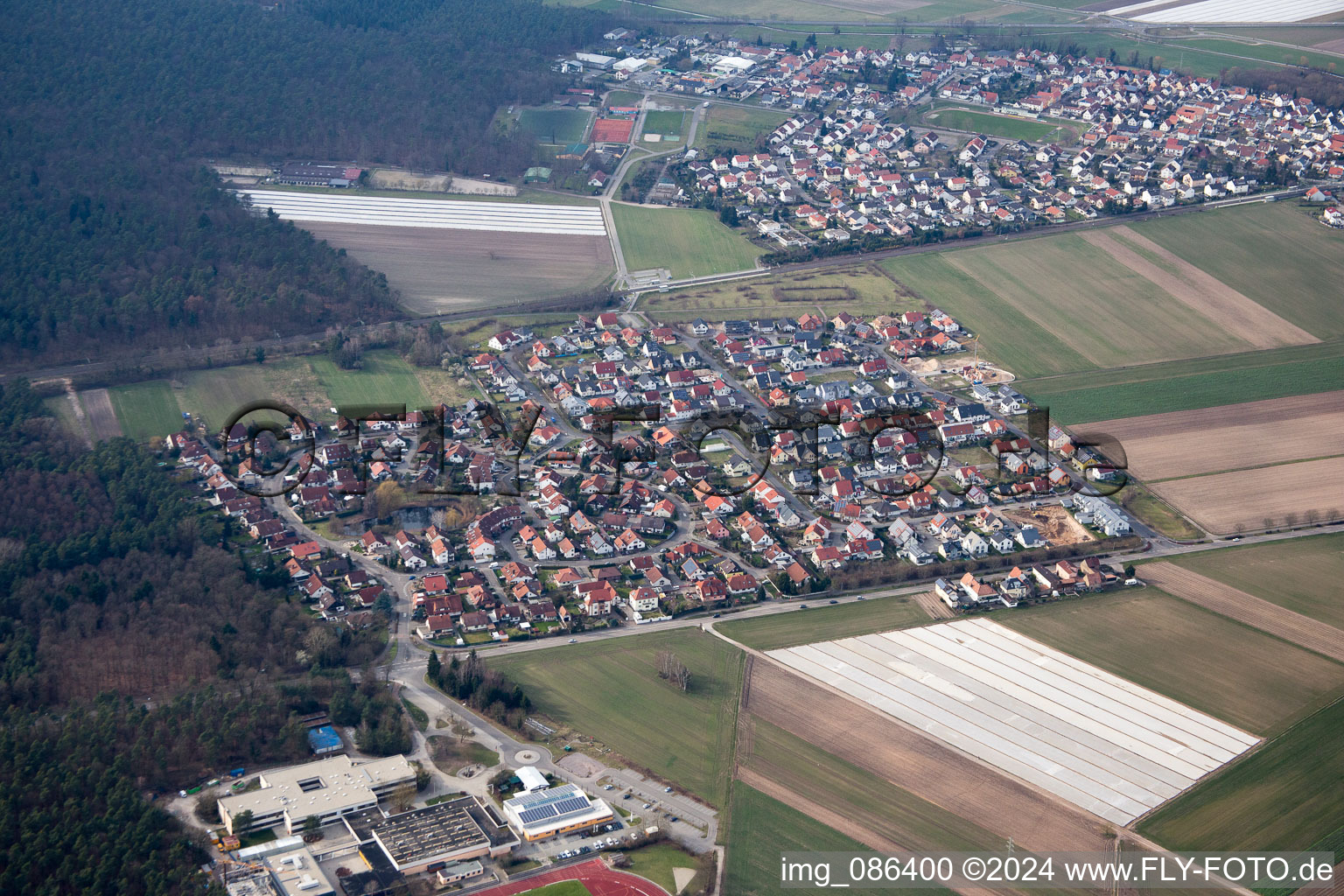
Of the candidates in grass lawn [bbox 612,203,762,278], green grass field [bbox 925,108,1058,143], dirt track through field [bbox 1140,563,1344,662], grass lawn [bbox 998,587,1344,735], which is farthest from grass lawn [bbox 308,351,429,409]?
green grass field [bbox 925,108,1058,143]

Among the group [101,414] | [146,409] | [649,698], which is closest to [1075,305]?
[649,698]

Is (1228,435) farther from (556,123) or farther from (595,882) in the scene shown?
(556,123)

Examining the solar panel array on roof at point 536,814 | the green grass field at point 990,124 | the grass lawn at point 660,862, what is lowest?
the grass lawn at point 660,862

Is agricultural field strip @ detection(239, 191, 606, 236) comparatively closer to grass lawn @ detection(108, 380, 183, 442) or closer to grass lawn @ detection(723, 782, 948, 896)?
grass lawn @ detection(108, 380, 183, 442)

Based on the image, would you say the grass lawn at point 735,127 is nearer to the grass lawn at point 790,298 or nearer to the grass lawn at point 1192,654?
the grass lawn at point 790,298

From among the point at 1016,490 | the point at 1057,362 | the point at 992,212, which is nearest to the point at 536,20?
the point at 992,212

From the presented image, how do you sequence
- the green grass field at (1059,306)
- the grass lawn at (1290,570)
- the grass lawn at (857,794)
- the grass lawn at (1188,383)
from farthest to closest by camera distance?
the green grass field at (1059,306) → the grass lawn at (1188,383) → the grass lawn at (1290,570) → the grass lawn at (857,794)

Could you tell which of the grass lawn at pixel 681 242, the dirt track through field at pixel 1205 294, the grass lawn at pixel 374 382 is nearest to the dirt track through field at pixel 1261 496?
the dirt track through field at pixel 1205 294
